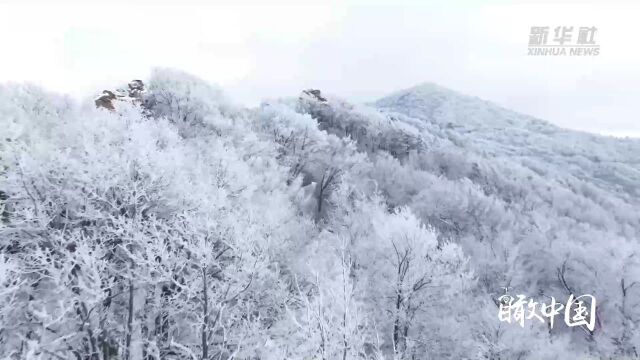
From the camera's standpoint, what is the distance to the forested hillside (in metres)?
16.8

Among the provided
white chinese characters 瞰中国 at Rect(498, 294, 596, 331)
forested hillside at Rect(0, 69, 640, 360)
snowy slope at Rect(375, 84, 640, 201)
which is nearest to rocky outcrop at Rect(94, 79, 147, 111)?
forested hillside at Rect(0, 69, 640, 360)

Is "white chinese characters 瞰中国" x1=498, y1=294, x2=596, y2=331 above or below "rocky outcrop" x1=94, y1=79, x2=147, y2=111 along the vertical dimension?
below

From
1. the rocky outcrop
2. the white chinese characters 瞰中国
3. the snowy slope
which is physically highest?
the rocky outcrop

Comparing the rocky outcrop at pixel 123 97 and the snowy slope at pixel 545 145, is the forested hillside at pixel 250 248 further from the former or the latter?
the snowy slope at pixel 545 145

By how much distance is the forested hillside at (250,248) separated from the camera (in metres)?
16.8

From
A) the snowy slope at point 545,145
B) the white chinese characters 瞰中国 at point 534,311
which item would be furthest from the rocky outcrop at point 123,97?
the snowy slope at point 545,145

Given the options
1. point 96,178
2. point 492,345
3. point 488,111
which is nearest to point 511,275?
point 492,345

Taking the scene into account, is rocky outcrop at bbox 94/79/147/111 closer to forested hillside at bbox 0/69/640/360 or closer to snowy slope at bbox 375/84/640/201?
forested hillside at bbox 0/69/640/360

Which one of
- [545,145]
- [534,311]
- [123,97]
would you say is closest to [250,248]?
[534,311]

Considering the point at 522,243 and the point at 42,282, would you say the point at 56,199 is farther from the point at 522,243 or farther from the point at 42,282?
the point at 522,243

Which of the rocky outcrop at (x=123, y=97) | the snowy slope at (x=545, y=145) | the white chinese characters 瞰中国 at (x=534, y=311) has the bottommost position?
the snowy slope at (x=545, y=145)

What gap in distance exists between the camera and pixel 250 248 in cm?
1867

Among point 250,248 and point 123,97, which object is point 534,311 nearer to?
point 250,248

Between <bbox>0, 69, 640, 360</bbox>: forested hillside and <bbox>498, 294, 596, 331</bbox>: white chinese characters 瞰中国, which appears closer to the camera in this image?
<bbox>0, 69, 640, 360</bbox>: forested hillside
